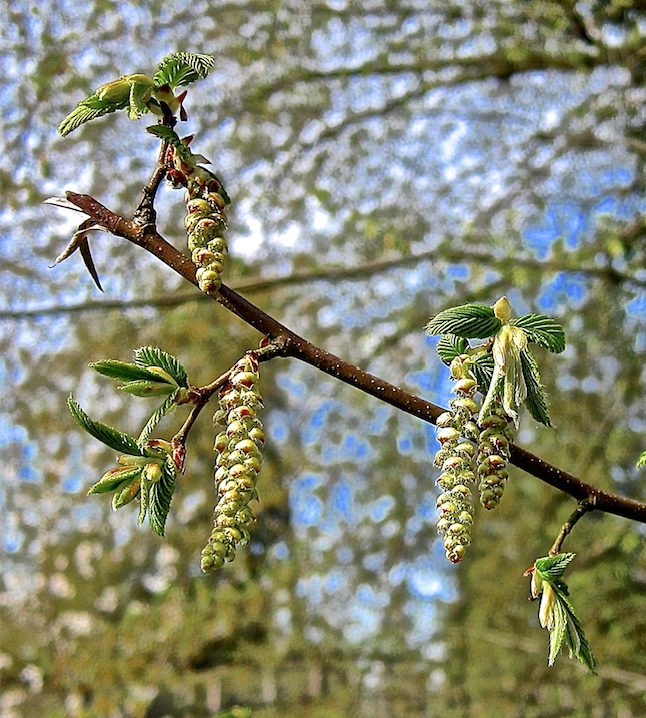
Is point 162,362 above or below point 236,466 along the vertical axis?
above

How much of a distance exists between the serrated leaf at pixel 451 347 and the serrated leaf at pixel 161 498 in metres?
0.24

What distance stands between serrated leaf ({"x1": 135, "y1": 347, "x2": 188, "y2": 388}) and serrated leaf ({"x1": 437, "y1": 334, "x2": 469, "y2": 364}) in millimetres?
215

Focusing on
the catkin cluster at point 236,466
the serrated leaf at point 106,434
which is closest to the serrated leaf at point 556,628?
the catkin cluster at point 236,466

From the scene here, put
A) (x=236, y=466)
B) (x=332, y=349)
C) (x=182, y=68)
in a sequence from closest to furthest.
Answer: (x=236, y=466) → (x=182, y=68) → (x=332, y=349)

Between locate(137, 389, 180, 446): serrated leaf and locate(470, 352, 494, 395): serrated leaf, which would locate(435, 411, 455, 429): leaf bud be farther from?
locate(137, 389, 180, 446): serrated leaf

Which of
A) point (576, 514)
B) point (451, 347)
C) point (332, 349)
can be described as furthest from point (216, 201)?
point (332, 349)

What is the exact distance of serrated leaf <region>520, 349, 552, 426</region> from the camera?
61 centimetres

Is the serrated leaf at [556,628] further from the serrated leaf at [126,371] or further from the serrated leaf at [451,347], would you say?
the serrated leaf at [126,371]

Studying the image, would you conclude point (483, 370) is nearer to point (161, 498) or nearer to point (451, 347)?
point (451, 347)

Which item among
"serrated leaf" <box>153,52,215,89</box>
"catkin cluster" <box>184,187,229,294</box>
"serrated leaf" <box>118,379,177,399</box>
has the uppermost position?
"serrated leaf" <box>153,52,215,89</box>

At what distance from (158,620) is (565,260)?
9.10 ft

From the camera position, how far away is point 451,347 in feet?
2.13

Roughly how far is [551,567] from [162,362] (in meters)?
0.36

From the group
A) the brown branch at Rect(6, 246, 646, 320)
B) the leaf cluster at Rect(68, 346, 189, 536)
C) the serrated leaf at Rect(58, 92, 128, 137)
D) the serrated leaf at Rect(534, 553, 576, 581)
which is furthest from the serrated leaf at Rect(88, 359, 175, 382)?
the brown branch at Rect(6, 246, 646, 320)
